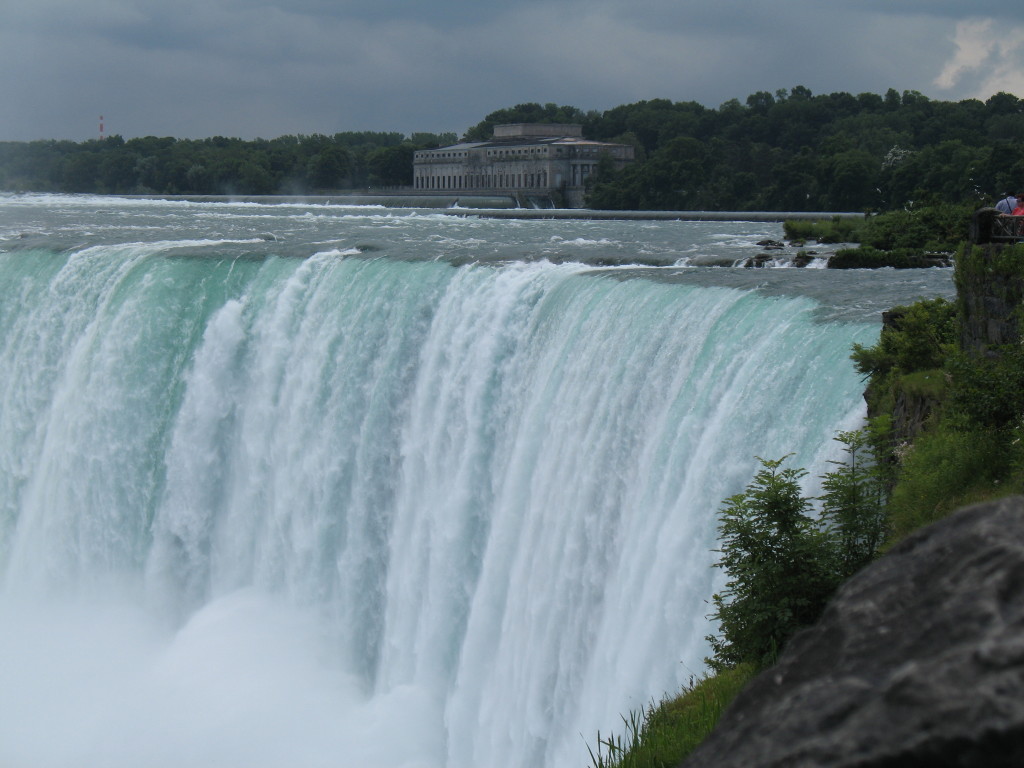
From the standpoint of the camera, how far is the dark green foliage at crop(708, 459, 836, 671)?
784cm

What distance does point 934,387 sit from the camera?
10.3 meters

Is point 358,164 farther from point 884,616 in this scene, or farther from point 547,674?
point 884,616

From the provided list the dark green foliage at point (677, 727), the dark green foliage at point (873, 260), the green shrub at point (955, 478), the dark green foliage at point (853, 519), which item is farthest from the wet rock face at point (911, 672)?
the dark green foliage at point (873, 260)

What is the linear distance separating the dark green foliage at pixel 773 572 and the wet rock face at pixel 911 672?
3.35 metres

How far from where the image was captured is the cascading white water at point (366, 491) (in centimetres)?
1221

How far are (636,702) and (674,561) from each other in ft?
4.10

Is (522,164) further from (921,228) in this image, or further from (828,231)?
(921,228)

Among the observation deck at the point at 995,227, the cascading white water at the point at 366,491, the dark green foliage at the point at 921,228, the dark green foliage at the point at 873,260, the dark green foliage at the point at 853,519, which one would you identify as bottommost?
the cascading white water at the point at 366,491

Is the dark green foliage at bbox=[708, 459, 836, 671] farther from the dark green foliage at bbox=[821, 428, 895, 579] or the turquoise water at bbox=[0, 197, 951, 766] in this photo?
the turquoise water at bbox=[0, 197, 951, 766]

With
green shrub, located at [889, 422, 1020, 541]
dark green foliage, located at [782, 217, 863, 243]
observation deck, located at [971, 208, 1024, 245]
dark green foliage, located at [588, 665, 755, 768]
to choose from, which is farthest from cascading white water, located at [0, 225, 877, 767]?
dark green foliage, located at [782, 217, 863, 243]

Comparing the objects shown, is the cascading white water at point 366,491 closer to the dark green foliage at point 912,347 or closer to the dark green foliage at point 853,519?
the dark green foliage at point 912,347

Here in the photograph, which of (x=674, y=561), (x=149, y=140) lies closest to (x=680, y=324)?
(x=674, y=561)

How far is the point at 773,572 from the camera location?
25.7ft

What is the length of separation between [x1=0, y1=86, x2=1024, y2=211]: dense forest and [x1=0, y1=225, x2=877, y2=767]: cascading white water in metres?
15.7
